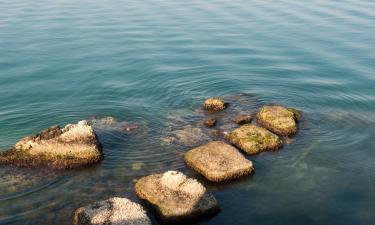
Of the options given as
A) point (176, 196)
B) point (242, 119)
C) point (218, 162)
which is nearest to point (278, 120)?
point (242, 119)

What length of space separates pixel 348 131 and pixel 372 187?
7202 millimetres

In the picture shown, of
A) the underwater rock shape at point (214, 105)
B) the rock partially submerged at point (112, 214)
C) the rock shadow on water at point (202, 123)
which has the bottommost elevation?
the rock partially submerged at point (112, 214)

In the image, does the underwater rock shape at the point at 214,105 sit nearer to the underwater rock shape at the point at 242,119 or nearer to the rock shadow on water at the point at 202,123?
the rock shadow on water at the point at 202,123

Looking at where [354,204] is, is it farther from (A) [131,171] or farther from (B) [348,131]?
(A) [131,171]

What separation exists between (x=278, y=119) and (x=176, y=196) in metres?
12.2

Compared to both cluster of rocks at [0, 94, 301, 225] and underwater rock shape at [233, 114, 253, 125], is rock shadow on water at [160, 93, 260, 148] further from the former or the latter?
cluster of rocks at [0, 94, 301, 225]

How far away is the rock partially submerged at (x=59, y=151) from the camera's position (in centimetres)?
2552

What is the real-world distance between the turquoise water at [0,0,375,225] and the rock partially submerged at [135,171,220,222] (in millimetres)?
841

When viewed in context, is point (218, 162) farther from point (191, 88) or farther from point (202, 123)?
point (191, 88)

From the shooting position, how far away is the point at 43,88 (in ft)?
126

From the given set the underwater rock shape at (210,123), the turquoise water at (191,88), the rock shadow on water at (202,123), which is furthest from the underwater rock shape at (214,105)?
the underwater rock shape at (210,123)

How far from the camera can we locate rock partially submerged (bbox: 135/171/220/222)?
810 inches

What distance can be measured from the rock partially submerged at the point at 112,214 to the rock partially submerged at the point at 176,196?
1.25m

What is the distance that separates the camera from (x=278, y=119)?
100.0ft
